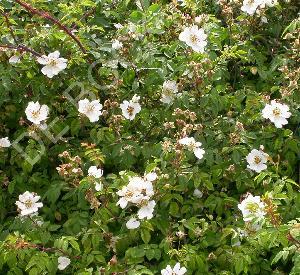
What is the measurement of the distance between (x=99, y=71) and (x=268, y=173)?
2.80ft

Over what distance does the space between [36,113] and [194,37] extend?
2.39 feet

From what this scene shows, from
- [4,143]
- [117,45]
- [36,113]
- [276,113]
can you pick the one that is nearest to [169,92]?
[117,45]

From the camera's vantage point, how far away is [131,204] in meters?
2.51

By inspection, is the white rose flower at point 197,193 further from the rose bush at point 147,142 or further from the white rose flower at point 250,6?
the white rose flower at point 250,6

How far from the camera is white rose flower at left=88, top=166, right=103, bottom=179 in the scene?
256 cm

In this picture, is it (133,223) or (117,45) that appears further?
(117,45)

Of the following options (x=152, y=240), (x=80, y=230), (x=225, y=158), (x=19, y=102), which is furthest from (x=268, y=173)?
(x=19, y=102)

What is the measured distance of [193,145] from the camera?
101 inches

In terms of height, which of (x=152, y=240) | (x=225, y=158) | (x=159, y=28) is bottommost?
(x=152, y=240)

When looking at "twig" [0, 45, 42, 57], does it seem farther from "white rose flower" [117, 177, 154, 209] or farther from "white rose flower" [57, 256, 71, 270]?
"white rose flower" [57, 256, 71, 270]

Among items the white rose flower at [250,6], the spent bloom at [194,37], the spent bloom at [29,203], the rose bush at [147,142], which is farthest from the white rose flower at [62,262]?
the white rose flower at [250,6]

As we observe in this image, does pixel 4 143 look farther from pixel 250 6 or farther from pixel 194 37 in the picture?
pixel 250 6

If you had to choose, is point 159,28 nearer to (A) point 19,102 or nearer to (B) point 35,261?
(A) point 19,102

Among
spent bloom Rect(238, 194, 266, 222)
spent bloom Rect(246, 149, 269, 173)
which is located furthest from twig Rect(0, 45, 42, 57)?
spent bloom Rect(238, 194, 266, 222)
